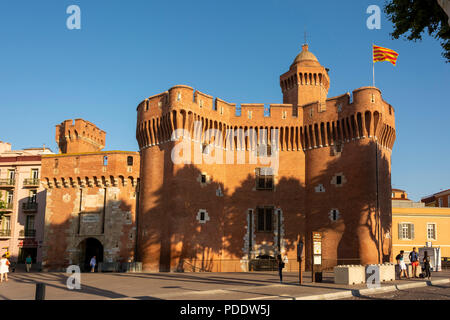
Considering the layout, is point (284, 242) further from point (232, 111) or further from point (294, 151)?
point (232, 111)

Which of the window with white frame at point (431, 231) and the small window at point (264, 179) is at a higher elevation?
the small window at point (264, 179)

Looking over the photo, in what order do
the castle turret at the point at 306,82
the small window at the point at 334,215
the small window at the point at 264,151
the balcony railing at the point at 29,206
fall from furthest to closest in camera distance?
the balcony railing at the point at 29,206 → the castle turret at the point at 306,82 → the small window at the point at 264,151 → the small window at the point at 334,215

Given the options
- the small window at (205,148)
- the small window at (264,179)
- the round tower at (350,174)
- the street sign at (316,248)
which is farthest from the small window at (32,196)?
the street sign at (316,248)

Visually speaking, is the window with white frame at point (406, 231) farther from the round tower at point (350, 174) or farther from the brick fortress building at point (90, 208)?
the brick fortress building at point (90, 208)

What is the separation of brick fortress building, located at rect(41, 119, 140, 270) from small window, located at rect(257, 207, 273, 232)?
10.8 meters

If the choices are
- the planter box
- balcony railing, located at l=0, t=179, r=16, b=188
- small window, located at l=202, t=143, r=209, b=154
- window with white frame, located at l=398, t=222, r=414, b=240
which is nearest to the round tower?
small window, located at l=202, t=143, r=209, b=154

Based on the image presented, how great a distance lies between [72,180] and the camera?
4003 cm

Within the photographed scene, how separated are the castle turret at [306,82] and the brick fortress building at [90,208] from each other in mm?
16494

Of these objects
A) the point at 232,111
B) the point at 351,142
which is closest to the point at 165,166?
the point at 232,111

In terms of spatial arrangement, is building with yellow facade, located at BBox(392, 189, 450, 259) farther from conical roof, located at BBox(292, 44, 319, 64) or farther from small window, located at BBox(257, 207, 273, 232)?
conical roof, located at BBox(292, 44, 319, 64)

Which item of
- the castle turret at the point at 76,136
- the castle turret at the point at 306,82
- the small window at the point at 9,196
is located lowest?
the small window at the point at 9,196

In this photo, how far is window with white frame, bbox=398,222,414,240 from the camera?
1813 inches

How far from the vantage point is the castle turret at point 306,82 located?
42188 millimetres

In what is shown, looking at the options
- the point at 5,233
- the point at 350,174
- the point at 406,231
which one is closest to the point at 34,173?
the point at 5,233
